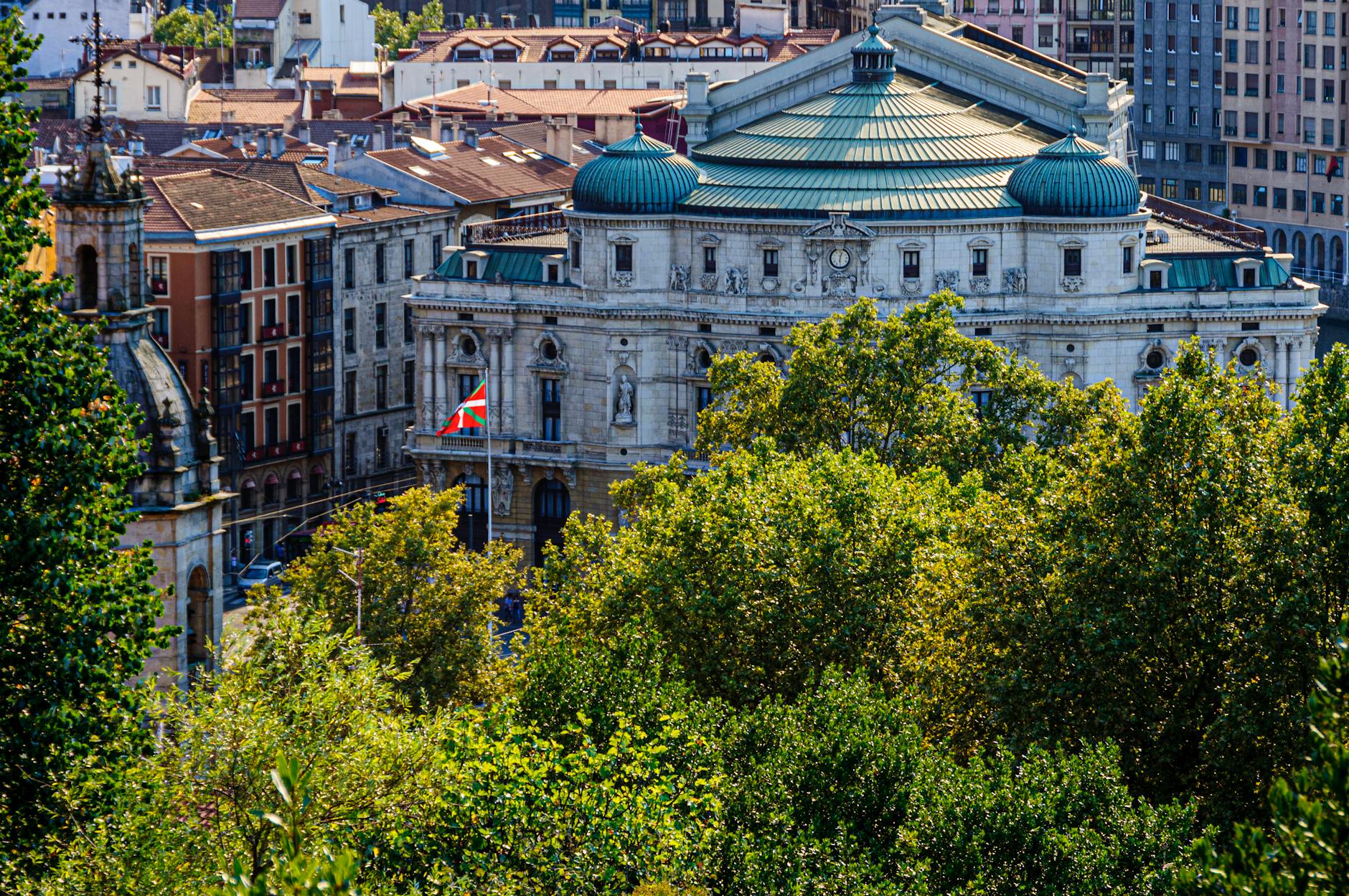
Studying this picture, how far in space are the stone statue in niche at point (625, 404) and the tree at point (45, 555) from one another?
330 ft

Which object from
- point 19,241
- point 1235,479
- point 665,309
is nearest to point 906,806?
point 1235,479

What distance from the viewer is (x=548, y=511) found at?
17512cm

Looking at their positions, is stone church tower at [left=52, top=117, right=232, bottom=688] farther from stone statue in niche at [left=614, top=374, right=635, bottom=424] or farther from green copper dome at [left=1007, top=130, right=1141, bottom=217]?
green copper dome at [left=1007, top=130, right=1141, bottom=217]

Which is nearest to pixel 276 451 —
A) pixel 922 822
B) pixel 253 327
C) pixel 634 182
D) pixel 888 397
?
pixel 253 327

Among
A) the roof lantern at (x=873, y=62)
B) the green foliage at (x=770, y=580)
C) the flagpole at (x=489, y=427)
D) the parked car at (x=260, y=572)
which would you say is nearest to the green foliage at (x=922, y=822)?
the green foliage at (x=770, y=580)

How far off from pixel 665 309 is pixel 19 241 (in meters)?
102

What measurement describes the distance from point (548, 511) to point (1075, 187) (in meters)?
32.0

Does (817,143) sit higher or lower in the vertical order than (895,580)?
higher

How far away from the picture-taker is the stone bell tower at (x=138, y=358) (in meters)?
85.5

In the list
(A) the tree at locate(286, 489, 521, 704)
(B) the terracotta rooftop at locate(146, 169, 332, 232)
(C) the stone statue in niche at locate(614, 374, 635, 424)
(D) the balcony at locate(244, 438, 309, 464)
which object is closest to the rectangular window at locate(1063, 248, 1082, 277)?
(C) the stone statue in niche at locate(614, 374, 635, 424)

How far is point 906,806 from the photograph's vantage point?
8288cm

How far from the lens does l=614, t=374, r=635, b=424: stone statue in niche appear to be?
173750mm

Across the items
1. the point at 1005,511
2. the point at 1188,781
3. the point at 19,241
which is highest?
the point at 19,241

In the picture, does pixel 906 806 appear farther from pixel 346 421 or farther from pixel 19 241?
pixel 346 421
